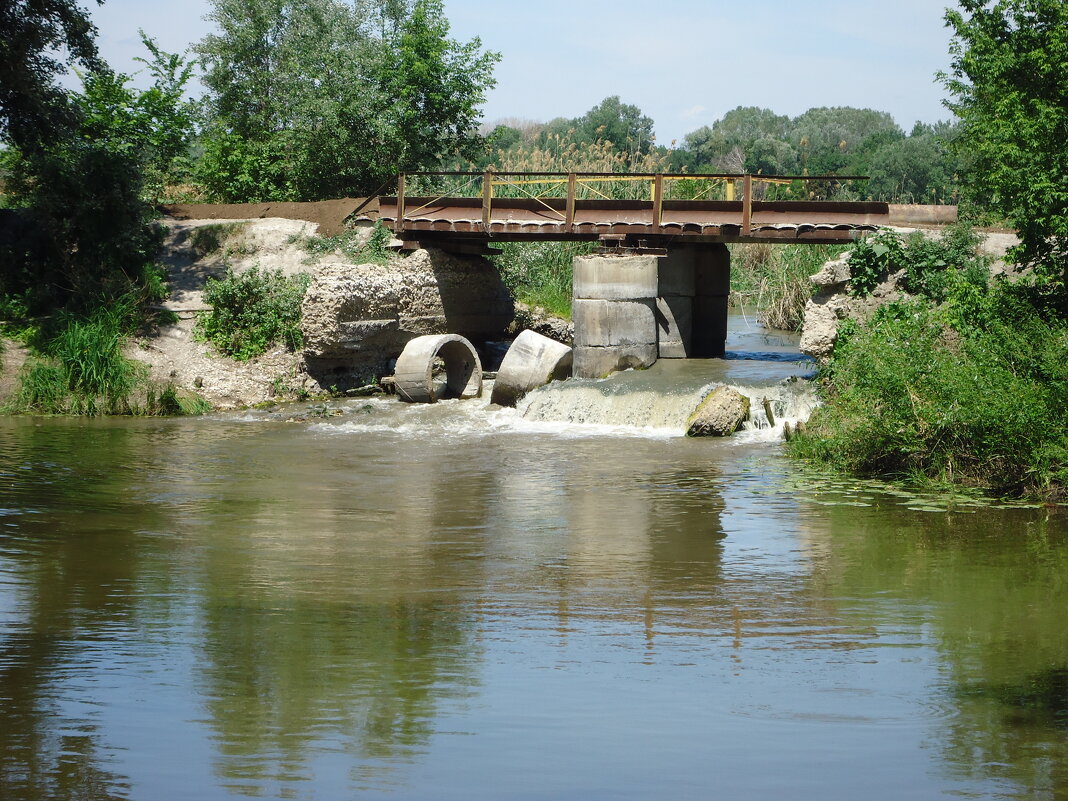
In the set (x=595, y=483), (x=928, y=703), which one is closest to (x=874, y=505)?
(x=595, y=483)

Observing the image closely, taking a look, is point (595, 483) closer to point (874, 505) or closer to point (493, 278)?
point (874, 505)

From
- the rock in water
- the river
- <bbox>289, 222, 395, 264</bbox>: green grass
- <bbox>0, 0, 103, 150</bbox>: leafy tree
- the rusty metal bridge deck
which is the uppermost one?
<bbox>0, 0, 103, 150</bbox>: leafy tree

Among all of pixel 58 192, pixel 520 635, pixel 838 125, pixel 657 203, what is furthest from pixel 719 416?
pixel 838 125

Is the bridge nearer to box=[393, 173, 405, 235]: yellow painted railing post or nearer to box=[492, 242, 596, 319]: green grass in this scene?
box=[393, 173, 405, 235]: yellow painted railing post

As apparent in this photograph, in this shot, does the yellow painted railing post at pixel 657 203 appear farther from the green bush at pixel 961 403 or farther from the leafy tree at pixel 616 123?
the leafy tree at pixel 616 123

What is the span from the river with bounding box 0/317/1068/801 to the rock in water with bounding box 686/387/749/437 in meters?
2.61

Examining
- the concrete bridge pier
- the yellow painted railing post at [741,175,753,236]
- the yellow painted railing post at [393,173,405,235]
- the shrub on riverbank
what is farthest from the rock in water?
the yellow painted railing post at [393,173,405,235]

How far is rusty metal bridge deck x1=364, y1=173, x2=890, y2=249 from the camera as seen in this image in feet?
71.8

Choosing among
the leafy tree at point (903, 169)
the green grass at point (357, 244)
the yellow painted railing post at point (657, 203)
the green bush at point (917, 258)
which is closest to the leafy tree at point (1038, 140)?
the green bush at point (917, 258)

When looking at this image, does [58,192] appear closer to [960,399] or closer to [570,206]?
[570,206]

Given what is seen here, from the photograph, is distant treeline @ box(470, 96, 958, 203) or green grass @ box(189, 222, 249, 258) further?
distant treeline @ box(470, 96, 958, 203)

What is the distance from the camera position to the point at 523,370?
2095 centimetres

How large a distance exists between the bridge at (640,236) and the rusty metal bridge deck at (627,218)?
0.02 meters

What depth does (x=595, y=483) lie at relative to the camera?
47.3ft
